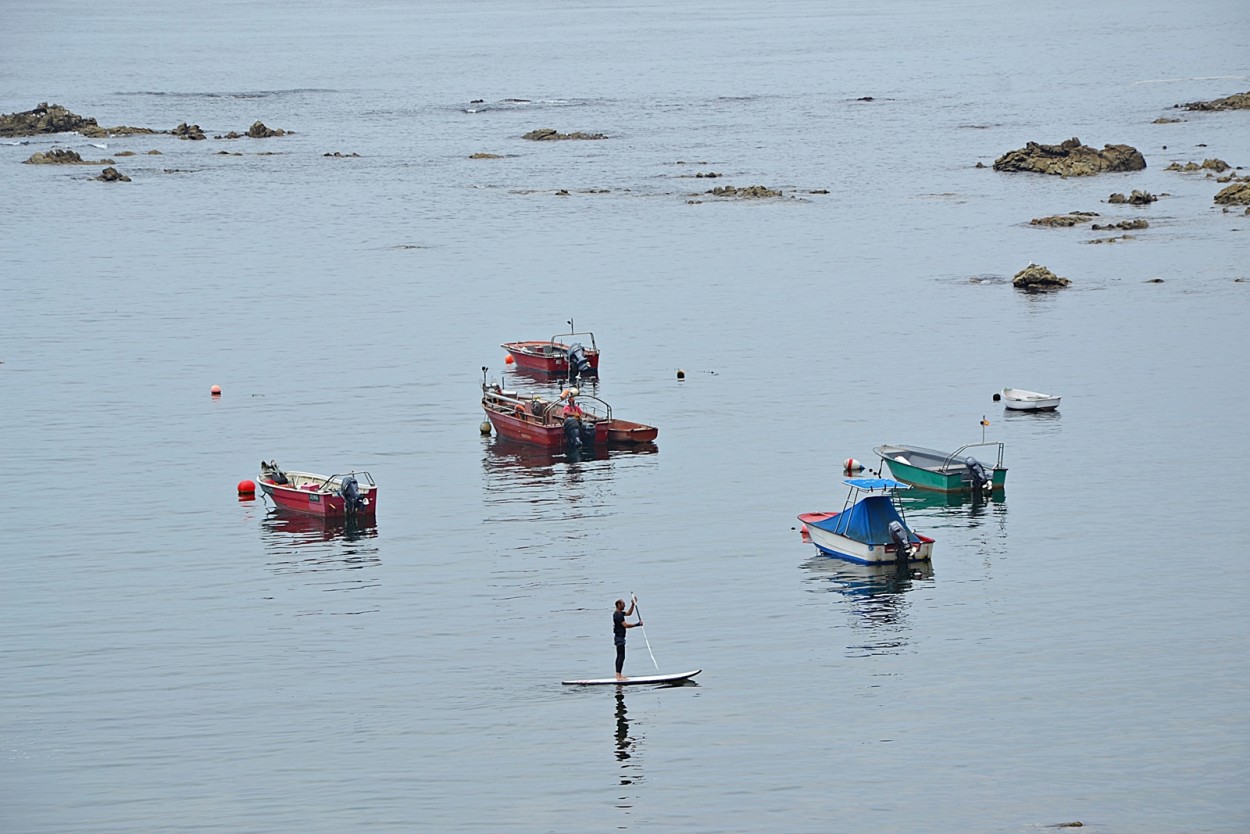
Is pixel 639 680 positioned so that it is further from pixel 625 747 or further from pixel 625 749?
pixel 625 749

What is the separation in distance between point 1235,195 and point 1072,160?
20.2m

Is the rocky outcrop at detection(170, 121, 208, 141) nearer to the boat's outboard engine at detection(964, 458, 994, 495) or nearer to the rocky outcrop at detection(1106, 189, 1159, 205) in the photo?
the rocky outcrop at detection(1106, 189, 1159, 205)

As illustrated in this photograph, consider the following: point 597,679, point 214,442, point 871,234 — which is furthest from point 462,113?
point 597,679

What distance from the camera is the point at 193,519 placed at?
5362 centimetres

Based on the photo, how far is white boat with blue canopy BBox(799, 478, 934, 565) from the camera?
4791cm

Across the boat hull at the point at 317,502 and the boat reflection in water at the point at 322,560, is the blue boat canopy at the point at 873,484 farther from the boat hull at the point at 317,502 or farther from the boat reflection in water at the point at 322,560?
the boat hull at the point at 317,502

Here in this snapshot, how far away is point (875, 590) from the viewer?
153ft

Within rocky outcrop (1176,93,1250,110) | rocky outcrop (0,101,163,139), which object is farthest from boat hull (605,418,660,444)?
rocky outcrop (0,101,163,139)

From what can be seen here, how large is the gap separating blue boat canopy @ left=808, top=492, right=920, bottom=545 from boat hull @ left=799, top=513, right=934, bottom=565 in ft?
0.68

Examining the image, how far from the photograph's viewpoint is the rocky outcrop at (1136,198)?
111000mm

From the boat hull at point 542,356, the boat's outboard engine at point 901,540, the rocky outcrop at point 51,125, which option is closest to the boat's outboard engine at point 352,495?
the boat's outboard engine at point 901,540

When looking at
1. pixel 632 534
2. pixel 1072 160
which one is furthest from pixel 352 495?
pixel 1072 160

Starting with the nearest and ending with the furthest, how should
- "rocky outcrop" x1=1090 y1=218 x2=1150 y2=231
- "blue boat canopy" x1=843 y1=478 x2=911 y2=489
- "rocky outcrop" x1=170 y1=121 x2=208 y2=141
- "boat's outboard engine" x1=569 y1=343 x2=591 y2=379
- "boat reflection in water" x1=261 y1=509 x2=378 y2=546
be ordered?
1. "blue boat canopy" x1=843 y1=478 x2=911 y2=489
2. "boat reflection in water" x1=261 y1=509 x2=378 y2=546
3. "boat's outboard engine" x1=569 y1=343 x2=591 y2=379
4. "rocky outcrop" x1=1090 y1=218 x2=1150 y2=231
5. "rocky outcrop" x1=170 y1=121 x2=208 y2=141

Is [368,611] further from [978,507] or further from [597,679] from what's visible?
[978,507]
